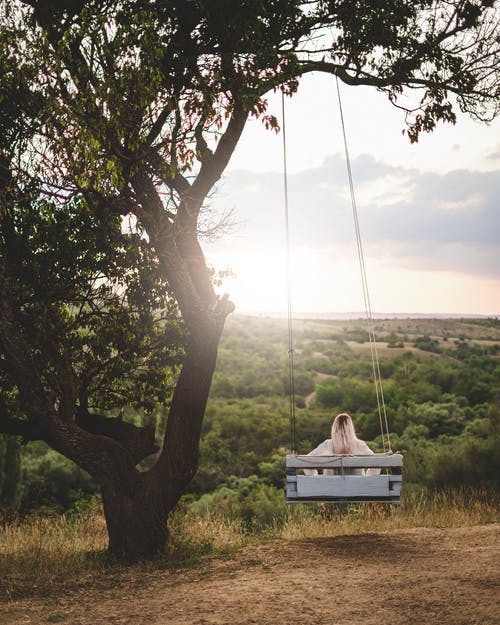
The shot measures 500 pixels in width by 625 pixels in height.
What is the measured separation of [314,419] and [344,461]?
131 ft

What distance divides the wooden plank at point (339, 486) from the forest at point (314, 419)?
8672 millimetres

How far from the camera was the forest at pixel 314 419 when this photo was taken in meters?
26.5

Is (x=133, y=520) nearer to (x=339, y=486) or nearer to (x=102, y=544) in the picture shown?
(x=102, y=544)

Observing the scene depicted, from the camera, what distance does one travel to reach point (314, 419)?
4784cm

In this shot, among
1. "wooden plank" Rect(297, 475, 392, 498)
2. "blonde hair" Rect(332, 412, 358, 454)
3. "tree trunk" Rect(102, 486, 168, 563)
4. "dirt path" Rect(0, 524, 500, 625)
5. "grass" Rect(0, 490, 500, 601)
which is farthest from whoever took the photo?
"blonde hair" Rect(332, 412, 358, 454)

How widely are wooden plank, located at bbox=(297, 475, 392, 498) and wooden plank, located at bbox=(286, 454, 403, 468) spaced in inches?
5.9

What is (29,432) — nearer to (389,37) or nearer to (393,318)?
(389,37)

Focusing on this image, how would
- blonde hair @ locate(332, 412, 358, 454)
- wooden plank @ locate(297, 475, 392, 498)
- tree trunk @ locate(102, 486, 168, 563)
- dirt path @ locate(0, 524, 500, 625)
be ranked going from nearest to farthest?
dirt path @ locate(0, 524, 500, 625)
wooden plank @ locate(297, 475, 392, 498)
tree trunk @ locate(102, 486, 168, 563)
blonde hair @ locate(332, 412, 358, 454)

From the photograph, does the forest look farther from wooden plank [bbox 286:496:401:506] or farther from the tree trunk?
wooden plank [bbox 286:496:401:506]

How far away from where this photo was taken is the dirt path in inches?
237

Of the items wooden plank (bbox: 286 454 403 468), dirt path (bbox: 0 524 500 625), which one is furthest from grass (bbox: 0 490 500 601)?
wooden plank (bbox: 286 454 403 468)

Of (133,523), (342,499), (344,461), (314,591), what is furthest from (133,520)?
(314,591)

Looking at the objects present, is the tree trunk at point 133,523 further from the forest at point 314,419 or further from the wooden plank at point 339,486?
the forest at point 314,419

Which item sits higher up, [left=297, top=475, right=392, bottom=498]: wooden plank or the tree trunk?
[left=297, top=475, right=392, bottom=498]: wooden plank
